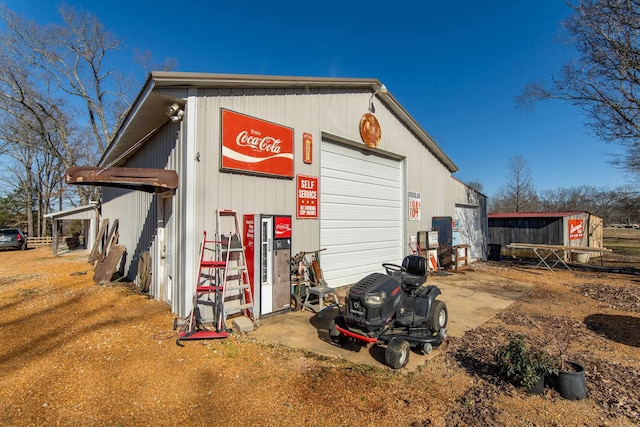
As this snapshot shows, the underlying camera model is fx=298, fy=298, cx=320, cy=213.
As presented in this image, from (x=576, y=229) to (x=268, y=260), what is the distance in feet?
49.5

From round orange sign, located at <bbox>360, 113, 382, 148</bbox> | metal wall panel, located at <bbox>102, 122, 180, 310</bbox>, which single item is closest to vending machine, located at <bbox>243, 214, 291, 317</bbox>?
metal wall panel, located at <bbox>102, 122, 180, 310</bbox>

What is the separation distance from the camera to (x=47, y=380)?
312 cm

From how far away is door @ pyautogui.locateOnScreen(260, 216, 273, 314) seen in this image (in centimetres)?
515

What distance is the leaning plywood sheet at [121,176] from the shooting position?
4527 millimetres

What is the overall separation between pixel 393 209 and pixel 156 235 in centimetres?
673

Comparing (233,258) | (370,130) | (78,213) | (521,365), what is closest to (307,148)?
(370,130)

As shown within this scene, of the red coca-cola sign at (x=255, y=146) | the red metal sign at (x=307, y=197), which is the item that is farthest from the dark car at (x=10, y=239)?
the red metal sign at (x=307, y=197)

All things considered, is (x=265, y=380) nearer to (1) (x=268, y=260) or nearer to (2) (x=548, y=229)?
(1) (x=268, y=260)

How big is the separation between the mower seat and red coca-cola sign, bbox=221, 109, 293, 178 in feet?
9.96

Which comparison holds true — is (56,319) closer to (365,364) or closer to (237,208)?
(237,208)

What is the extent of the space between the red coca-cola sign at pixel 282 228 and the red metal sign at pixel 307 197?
0.89m

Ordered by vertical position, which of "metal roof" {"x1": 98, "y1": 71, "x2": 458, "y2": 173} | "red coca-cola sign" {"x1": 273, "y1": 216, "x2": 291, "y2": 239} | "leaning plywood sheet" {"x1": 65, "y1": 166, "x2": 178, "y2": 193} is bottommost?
"red coca-cola sign" {"x1": 273, "y1": 216, "x2": 291, "y2": 239}

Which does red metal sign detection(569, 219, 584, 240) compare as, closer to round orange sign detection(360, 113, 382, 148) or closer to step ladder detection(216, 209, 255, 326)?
round orange sign detection(360, 113, 382, 148)

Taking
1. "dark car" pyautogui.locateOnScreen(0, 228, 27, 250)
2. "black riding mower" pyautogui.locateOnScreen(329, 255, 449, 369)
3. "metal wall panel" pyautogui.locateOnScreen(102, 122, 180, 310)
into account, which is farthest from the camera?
"dark car" pyautogui.locateOnScreen(0, 228, 27, 250)
